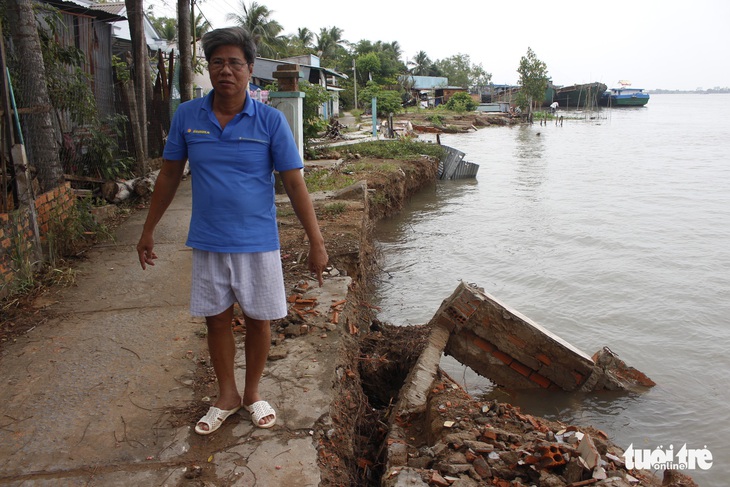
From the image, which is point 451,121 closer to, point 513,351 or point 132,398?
point 513,351

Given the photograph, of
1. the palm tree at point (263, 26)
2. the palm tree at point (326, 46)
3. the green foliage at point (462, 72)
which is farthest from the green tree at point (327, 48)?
the green foliage at point (462, 72)

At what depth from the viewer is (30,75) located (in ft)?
17.9

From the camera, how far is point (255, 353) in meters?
2.99

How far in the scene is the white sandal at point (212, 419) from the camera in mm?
2900

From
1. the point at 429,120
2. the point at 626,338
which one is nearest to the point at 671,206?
the point at 626,338

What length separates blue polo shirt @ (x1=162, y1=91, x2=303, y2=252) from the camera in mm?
2695

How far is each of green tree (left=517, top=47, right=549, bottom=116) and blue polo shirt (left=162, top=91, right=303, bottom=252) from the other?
56.5 m

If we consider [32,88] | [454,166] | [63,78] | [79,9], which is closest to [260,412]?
[32,88]

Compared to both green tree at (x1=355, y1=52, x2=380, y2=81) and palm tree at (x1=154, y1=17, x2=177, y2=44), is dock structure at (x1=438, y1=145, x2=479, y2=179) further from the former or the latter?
green tree at (x1=355, y1=52, x2=380, y2=81)

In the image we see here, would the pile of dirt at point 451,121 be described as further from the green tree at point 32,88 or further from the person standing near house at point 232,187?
the person standing near house at point 232,187

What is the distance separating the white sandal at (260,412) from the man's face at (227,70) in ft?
5.06

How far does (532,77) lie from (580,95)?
24959 mm

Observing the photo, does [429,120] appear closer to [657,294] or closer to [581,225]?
[581,225]

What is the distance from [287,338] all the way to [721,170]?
2372 cm
